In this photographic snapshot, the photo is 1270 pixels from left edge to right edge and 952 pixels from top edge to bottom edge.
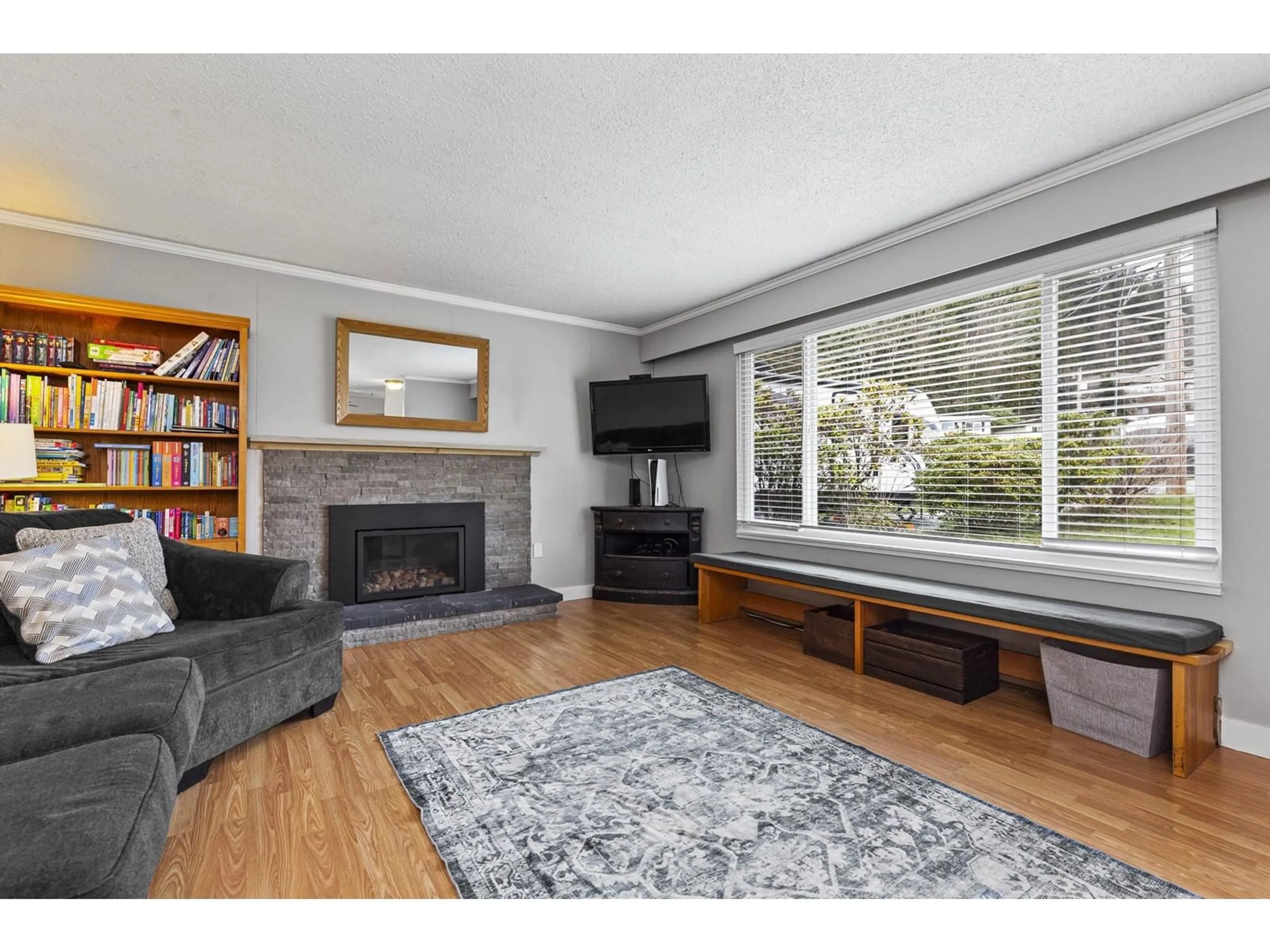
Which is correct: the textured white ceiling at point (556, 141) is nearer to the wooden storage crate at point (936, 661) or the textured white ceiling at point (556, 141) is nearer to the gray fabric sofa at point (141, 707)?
the gray fabric sofa at point (141, 707)

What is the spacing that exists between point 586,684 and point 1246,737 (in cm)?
268

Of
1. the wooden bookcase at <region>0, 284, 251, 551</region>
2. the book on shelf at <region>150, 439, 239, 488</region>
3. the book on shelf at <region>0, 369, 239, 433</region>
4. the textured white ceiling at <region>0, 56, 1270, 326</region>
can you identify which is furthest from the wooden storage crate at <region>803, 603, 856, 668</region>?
the book on shelf at <region>0, 369, 239, 433</region>

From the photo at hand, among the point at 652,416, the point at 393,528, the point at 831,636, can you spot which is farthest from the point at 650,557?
the point at 393,528

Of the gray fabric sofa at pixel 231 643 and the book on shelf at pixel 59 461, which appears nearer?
the gray fabric sofa at pixel 231 643

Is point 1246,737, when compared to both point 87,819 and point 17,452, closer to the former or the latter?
point 87,819

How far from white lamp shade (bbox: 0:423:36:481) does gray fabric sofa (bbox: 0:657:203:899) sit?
4.30ft

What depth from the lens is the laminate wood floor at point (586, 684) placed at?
5.17 feet

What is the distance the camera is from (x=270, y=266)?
3.92 metres

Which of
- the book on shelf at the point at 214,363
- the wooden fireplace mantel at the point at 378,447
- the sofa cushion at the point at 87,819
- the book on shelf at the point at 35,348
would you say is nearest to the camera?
the sofa cushion at the point at 87,819

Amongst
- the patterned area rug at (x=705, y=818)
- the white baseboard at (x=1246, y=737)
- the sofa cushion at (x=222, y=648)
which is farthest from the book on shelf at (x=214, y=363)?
the white baseboard at (x=1246, y=737)

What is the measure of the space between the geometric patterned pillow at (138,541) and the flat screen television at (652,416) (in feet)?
10.5

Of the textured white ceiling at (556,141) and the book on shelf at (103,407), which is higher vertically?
the textured white ceiling at (556,141)

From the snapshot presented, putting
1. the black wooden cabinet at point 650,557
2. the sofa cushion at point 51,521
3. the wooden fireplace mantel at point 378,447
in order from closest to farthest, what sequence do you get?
the sofa cushion at point 51,521, the wooden fireplace mantel at point 378,447, the black wooden cabinet at point 650,557
